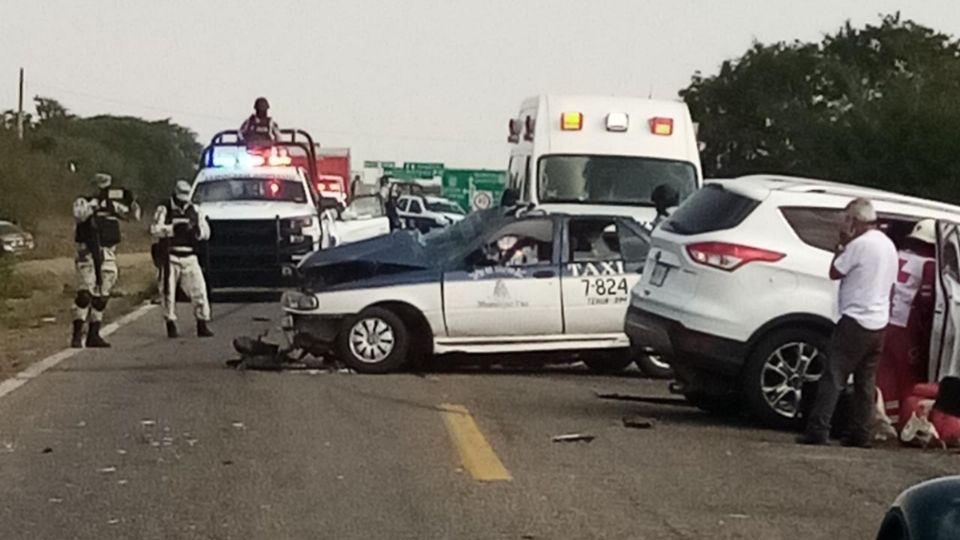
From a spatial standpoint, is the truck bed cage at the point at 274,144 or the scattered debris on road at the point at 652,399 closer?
the scattered debris on road at the point at 652,399

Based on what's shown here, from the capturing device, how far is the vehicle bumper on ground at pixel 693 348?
13.9 meters

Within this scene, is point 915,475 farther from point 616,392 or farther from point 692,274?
point 616,392

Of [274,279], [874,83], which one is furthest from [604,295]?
[874,83]

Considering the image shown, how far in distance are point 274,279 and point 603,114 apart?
8.51m

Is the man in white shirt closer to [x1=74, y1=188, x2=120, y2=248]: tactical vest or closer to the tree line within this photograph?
[x1=74, y1=188, x2=120, y2=248]: tactical vest

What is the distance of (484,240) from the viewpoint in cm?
1756

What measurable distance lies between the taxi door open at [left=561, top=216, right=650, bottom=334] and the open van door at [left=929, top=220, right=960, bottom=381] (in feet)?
14.6

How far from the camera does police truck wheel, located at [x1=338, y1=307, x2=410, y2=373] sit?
17.3 metres

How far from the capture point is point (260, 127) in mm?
31891

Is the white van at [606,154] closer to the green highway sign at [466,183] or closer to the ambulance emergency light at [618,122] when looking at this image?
the ambulance emergency light at [618,122]

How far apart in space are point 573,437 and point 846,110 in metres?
56.3

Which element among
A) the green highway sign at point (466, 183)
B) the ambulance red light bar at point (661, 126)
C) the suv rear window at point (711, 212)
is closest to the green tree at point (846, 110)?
the green highway sign at point (466, 183)

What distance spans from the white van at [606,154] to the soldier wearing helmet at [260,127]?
10.5 m

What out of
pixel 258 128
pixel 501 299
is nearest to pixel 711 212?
pixel 501 299
